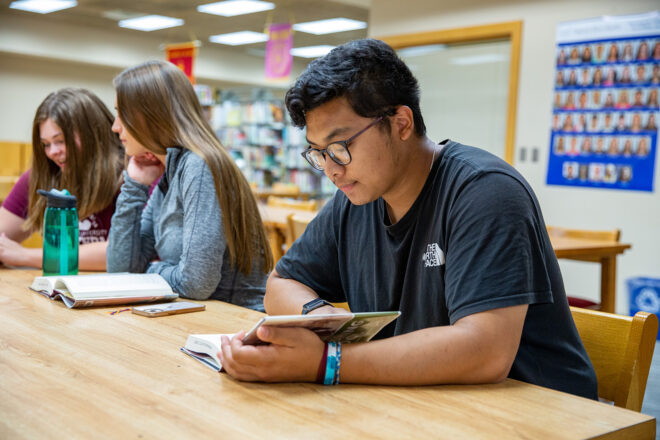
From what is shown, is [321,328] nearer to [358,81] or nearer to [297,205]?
[358,81]

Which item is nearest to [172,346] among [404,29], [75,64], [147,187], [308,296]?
[308,296]

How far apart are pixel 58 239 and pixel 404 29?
4475 millimetres

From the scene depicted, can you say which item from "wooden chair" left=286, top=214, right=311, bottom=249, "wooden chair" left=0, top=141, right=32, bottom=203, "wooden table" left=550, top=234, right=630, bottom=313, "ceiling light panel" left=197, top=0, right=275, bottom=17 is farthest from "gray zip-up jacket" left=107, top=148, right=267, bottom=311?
"ceiling light panel" left=197, top=0, right=275, bottom=17

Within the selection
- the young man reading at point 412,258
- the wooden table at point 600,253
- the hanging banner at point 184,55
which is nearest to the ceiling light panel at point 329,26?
the hanging banner at point 184,55

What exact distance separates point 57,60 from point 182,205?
9587 millimetres

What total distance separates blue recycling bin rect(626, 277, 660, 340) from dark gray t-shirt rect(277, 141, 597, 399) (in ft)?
10.9

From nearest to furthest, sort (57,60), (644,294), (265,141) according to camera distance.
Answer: (644,294) < (265,141) < (57,60)

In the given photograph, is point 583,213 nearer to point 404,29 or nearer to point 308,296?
point 404,29

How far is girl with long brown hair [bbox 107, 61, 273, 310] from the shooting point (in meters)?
1.70

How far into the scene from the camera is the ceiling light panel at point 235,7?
7.37m

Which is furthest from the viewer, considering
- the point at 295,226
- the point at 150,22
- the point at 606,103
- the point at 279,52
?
the point at 150,22

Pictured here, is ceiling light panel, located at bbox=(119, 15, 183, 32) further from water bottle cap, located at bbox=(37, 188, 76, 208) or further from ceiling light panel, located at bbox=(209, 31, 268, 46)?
water bottle cap, located at bbox=(37, 188, 76, 208)

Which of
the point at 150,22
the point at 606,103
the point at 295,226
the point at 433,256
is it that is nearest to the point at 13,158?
the point at 150,22

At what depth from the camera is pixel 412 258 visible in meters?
1.23
